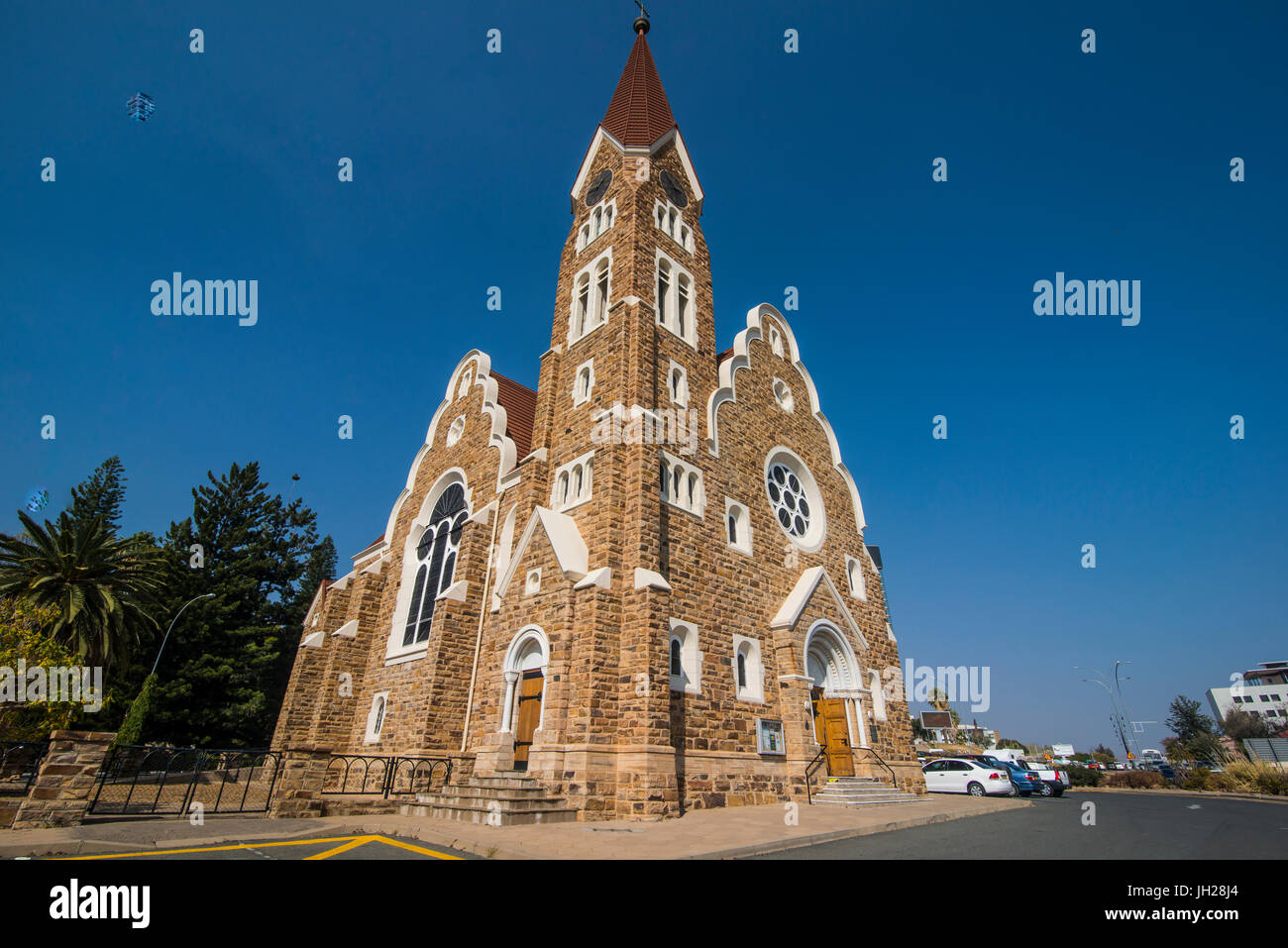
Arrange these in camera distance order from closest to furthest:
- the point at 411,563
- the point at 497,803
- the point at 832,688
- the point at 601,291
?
the point at 497,803
the point at 832,688
the point at 601,291
the point at 411,563

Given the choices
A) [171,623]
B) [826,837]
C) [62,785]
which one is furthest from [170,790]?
[826,837]

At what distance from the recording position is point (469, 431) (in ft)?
67.5

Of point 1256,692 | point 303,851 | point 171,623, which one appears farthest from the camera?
point 1256,692

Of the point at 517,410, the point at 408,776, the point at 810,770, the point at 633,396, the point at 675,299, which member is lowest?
the point at 408,776

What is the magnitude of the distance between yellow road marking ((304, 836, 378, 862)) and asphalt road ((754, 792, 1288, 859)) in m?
5.31

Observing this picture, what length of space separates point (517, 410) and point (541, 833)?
14.9 m

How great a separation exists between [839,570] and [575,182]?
16.5m

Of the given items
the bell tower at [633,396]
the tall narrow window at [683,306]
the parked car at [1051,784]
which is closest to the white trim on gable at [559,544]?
the bell tower at [633,396]

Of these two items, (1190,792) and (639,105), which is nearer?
(639,105)

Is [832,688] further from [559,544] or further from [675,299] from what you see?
[675,299]

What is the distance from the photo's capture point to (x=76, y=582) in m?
18.2

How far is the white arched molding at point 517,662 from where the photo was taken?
12.6m

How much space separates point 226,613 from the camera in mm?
28125

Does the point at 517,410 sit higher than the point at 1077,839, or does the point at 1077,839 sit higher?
the point at 517,410
